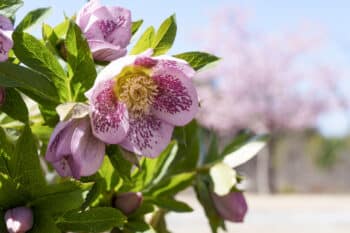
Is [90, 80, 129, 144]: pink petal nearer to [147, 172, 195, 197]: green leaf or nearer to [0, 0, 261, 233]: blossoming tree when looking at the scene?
[0, 0, 261, 233]: blossoming tree

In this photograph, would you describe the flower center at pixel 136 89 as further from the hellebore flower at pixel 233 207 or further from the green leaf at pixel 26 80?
the hellebore flower at pixel 233 207

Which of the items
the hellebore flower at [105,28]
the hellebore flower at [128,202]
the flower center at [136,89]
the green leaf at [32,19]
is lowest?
the hellebore flower at [128,202]

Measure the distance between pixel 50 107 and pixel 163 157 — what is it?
120 millimetres

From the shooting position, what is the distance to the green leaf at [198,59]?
1.03ft

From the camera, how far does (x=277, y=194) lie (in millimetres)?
12219

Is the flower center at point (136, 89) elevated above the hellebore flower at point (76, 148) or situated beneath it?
elevated above

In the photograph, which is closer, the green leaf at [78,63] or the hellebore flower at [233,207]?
the green leaf at [78,63]

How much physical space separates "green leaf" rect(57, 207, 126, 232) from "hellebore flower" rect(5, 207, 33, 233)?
0.06 feet

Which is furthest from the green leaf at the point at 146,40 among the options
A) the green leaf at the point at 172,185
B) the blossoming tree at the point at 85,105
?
the green leaf at the point at 172,185

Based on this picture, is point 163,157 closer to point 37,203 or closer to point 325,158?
point 37,203

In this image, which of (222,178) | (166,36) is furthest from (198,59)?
(222,178)

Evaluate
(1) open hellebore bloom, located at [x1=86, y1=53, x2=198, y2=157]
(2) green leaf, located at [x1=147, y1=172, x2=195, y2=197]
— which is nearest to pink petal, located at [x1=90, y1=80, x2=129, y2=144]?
(1) open hellebore bloom, located at [x1=86, y1=53, x2=198, y2=157]

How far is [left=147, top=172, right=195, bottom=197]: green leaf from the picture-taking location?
416 millimetres

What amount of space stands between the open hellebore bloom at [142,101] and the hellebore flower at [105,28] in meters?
0.02
